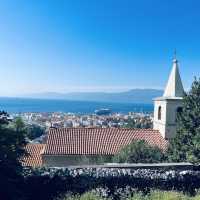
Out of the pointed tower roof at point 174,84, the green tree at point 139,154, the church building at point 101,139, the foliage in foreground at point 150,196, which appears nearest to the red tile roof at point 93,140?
the church building at point 101,139

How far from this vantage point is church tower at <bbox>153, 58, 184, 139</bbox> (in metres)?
28.9

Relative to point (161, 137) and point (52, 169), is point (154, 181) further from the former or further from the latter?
point (161, 137)

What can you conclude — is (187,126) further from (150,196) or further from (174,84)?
(150,196)

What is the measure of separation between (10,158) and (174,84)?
2138 centimetres

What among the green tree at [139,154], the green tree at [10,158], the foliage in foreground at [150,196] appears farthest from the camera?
the green tree at [139,154]

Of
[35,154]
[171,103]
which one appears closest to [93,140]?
[35,154]

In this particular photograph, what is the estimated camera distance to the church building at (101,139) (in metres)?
26.7

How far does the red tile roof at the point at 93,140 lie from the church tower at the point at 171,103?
2.69 ft

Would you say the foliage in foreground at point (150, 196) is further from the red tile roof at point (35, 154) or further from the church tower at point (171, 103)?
the church tower at point (171, 103)

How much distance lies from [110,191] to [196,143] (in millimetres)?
7983

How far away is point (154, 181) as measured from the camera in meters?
10.8

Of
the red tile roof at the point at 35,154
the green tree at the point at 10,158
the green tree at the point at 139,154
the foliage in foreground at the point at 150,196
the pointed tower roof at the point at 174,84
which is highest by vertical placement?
the pointed tower roof at the point at 174,84

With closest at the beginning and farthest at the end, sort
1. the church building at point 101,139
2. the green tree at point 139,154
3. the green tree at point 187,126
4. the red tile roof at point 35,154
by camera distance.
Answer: the green tree at point 187,126, the green tree at point 139,154, the red tile roof at point 35,154, the church building at point 101,139

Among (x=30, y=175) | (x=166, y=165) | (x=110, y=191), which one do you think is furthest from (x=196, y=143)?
(x=30, y=175)
